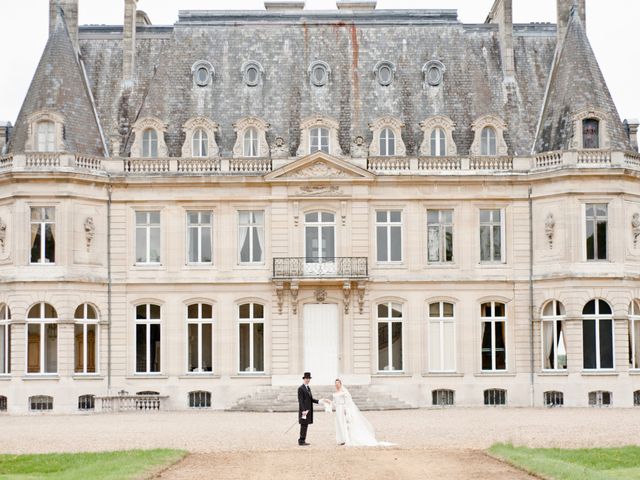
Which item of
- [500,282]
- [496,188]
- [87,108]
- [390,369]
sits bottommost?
[390,369]

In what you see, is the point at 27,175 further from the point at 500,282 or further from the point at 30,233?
the point at 500,282

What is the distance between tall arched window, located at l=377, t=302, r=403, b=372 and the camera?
51.3 meters

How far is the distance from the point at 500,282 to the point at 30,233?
56.0 ft

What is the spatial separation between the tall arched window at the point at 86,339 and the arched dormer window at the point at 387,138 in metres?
11.9

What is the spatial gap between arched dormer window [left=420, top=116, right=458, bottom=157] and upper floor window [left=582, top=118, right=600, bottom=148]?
4.75 m

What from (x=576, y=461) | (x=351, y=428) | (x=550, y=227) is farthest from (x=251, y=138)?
(x=576, y=461)

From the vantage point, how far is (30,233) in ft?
163

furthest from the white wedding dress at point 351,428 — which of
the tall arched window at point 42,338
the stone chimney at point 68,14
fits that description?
the stone chimney at point 68,14

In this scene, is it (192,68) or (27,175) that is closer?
(27,175)

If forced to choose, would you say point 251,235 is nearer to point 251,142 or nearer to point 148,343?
point 251,142

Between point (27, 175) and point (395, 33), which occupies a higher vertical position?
point (395, 33)

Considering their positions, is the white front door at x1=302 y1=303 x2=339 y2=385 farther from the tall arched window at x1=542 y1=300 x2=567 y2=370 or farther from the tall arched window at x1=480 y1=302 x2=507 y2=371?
the tall arched window at x1=542 y1=300 x2=567 y2=370

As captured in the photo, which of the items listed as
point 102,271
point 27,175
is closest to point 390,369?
point 102,271

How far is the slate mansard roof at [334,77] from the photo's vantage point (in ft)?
172
